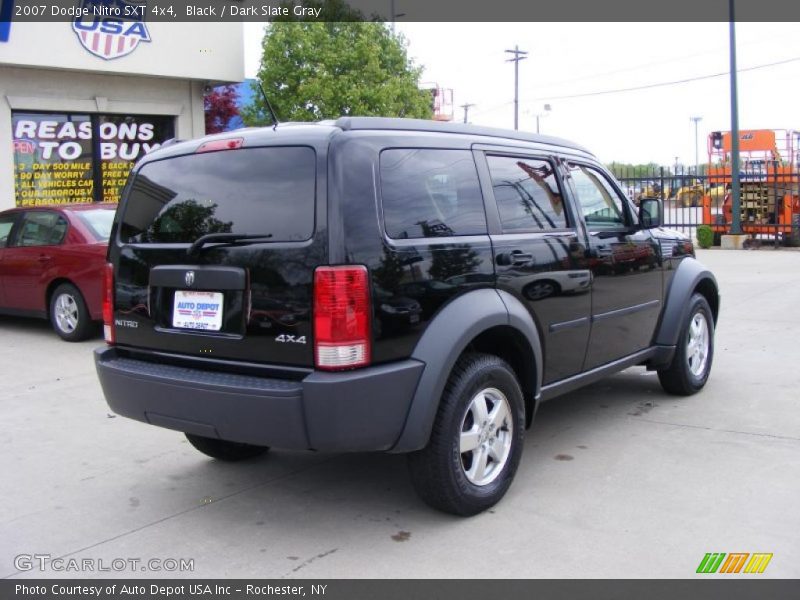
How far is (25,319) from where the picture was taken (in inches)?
440

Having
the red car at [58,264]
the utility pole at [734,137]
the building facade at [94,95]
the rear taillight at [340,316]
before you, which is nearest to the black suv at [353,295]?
the rear taillight at [340,316]

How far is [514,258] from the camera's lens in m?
4.39

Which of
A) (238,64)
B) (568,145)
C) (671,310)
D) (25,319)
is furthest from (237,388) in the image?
(238,64)

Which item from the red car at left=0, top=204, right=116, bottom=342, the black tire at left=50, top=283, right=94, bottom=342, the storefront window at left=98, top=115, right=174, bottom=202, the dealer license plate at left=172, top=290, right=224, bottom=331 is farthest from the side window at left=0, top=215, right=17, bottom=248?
the dealer license plate at left=172, top=290, right=224, bottom=331

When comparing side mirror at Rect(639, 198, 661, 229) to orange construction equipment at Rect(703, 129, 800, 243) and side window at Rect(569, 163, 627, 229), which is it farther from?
orange construction equipment at Rect(703, 129, 800, 243)

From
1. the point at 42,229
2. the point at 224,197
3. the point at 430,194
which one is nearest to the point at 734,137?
the point at 42,229

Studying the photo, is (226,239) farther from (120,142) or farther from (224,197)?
(120,142)

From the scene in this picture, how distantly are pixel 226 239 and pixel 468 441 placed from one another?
151 cm

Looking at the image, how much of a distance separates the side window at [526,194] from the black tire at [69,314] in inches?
235

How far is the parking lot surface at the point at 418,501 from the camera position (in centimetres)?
366

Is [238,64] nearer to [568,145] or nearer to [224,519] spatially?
[568,145]

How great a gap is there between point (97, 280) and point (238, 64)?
28.2 ft

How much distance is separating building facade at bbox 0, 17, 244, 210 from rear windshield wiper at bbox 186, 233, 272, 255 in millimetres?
11410
